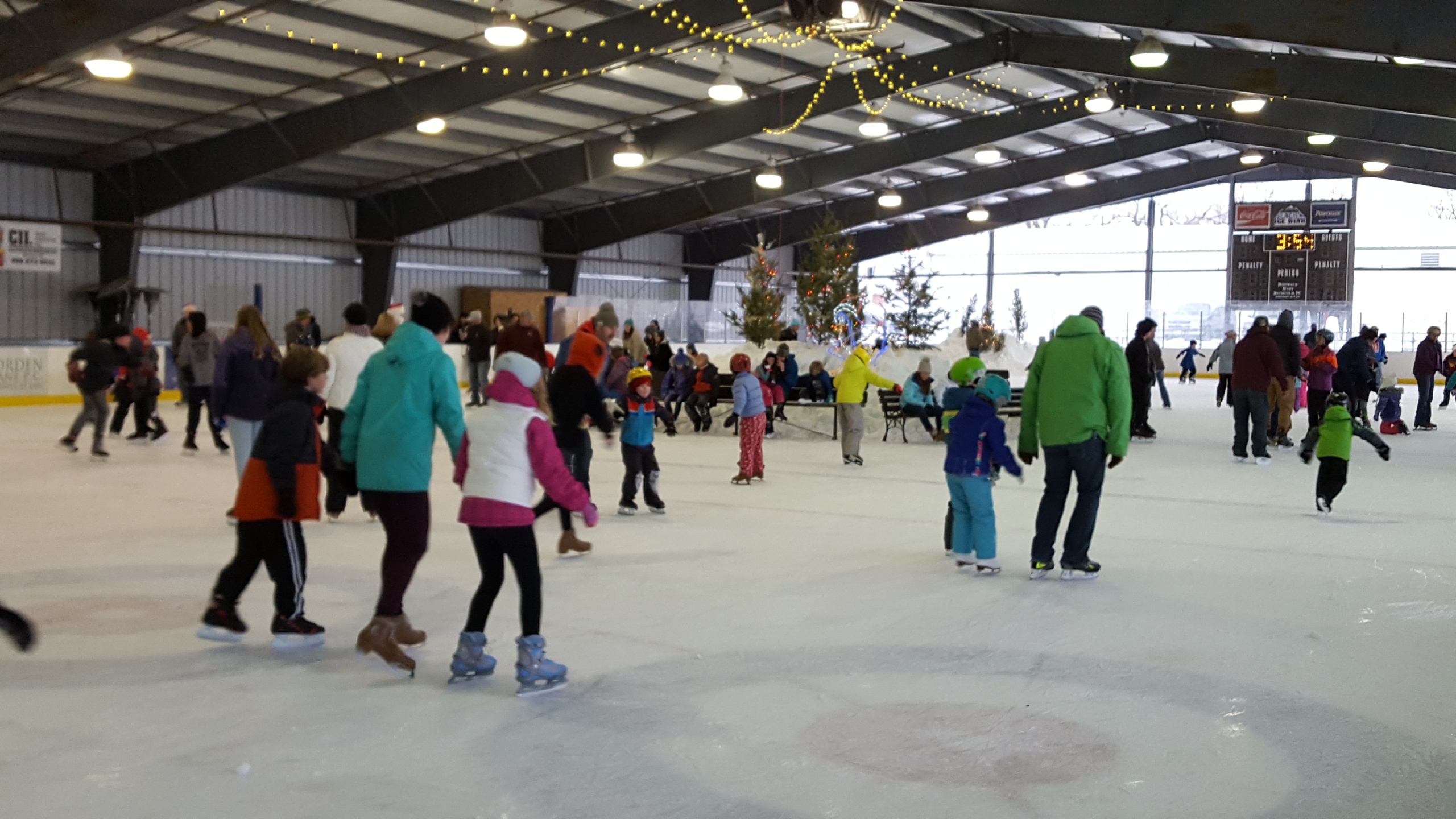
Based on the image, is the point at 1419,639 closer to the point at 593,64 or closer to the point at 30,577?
the point at 30,577

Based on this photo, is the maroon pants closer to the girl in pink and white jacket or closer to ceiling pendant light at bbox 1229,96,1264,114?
the girl in pink and white jacket

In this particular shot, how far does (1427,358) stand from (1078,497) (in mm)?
13758

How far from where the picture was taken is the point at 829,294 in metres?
21.9

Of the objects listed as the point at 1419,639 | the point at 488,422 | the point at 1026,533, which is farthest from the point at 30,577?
the point at 1419,639

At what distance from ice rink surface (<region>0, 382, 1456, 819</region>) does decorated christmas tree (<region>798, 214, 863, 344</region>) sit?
44.2 feet

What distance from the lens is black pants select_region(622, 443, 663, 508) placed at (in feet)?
28.3

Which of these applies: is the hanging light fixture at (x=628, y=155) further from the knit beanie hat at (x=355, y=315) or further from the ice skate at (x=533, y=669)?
the ice skate at (x=533, y=669)

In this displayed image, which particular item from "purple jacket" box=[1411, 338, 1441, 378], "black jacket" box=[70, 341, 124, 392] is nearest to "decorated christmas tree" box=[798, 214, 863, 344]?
"purple jacket" box=[1411, 338, 1441, 378]

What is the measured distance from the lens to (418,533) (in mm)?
4500

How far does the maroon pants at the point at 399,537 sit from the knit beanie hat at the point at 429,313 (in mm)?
614

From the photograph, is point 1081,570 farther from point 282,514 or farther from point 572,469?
point 282,514

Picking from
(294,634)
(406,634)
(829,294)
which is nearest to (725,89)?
(829,294)

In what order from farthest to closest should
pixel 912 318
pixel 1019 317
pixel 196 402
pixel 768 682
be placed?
1. pixel 1019 317
2. pixel 912 318
3. pixel 196 402
4. pixel 768 682

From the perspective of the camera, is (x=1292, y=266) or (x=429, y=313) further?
(x=1292, y=266)
